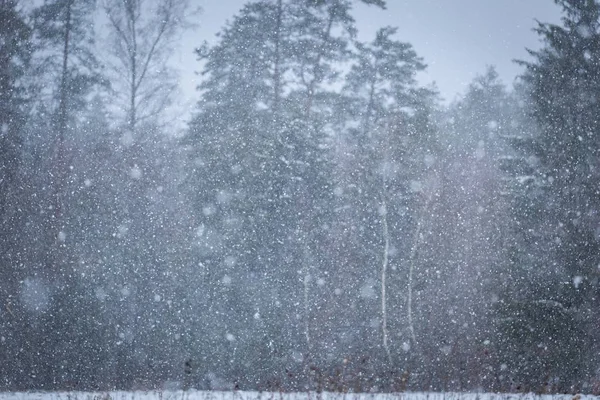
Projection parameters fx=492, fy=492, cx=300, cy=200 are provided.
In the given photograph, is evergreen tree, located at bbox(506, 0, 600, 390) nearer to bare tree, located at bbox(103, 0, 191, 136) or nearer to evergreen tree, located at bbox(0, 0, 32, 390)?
bare tree, located at bbox(103, 0, 191, 136)

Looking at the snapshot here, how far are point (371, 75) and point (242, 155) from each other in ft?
31.2

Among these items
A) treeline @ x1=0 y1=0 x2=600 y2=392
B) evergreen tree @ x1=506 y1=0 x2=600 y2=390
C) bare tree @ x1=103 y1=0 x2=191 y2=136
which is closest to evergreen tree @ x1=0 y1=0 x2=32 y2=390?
treeline @ x1=0 y1=0 x2=600 y2=392

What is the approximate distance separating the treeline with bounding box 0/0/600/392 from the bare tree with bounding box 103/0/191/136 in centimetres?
7

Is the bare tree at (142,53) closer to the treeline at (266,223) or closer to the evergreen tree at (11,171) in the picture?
the treeline at (266,223)

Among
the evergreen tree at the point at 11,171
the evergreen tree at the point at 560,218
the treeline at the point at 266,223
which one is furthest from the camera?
the treeline at the point at 266,223

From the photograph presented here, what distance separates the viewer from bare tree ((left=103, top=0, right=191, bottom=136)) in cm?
1742

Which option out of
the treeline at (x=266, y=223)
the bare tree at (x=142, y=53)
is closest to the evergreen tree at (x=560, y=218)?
the treeline at (x=266, y=223)

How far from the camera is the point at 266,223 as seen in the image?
17938mm

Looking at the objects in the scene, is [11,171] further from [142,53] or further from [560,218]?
[560,218]

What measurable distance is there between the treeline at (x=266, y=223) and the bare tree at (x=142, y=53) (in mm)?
73

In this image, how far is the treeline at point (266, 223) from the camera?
14984 mm

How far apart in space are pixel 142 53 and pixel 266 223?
297 inches

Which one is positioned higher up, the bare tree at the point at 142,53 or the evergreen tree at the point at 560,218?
the bare tree at the point at 142,53

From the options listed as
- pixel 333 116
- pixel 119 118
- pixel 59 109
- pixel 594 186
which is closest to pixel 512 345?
pixel 594 186
